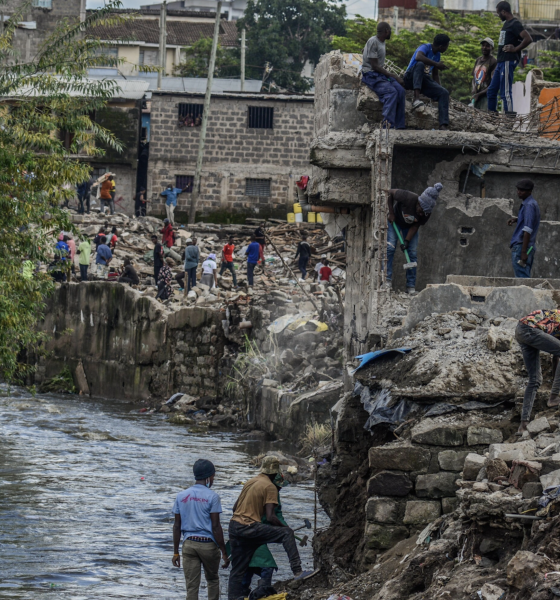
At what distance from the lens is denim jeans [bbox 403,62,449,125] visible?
591 inches

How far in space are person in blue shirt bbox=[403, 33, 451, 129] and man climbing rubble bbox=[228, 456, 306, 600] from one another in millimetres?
7831

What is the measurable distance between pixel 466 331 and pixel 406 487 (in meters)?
1.96

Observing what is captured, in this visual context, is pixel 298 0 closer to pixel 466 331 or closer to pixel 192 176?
pixel 192 176

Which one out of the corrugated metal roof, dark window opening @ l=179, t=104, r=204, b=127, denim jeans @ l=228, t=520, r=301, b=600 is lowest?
denim jeans @ l=228, t=520, r=301, b=600

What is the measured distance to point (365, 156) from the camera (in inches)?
591

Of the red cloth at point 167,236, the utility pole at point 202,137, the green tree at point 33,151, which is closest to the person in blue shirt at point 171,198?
the utility pole at point 202,137

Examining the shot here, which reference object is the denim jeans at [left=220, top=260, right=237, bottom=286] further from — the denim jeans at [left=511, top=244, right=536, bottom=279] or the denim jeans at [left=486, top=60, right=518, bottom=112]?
the denim jeans at [left=511, top=244, right=536, bottom=279]

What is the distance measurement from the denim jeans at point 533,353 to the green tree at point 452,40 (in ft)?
92.9

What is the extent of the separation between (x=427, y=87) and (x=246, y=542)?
850 centimetres

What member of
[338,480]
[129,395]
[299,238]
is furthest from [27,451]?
[299,238]

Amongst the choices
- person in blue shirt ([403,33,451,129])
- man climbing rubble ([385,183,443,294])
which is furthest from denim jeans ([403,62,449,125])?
man climbing rubble ([385,183,443,294])

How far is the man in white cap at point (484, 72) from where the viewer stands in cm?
1723

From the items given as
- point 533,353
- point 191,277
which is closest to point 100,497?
point 533,353

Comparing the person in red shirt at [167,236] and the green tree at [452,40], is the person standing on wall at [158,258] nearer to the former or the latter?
the person in red shirt at [167,236]
